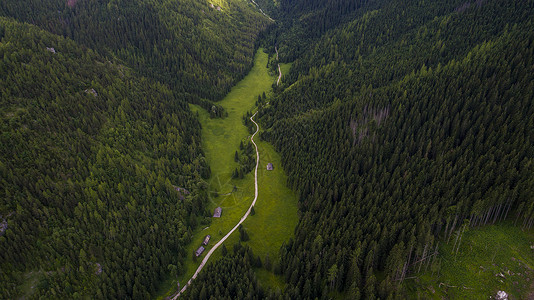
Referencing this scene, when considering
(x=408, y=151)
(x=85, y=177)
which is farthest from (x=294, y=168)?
(x=85, y=177)

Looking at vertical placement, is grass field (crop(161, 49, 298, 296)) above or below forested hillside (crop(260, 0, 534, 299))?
below

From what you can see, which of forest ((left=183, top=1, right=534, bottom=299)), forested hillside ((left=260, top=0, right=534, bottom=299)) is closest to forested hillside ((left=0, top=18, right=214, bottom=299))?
forest ((left=183, top=1, right=534, bottom=299))

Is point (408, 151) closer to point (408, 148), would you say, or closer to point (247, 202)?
point (408, 148)

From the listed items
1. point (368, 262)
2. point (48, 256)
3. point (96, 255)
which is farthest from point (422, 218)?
point (48, 256)

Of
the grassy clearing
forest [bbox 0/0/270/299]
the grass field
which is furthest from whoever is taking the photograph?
the grass field

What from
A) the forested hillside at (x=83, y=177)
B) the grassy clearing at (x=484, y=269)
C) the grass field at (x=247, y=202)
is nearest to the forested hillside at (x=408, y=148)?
the grassy clearing at (x=484, y=269)

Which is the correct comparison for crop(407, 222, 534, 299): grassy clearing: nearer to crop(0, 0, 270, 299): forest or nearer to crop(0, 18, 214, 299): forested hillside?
crop(0, 0, 270, 299): forest
